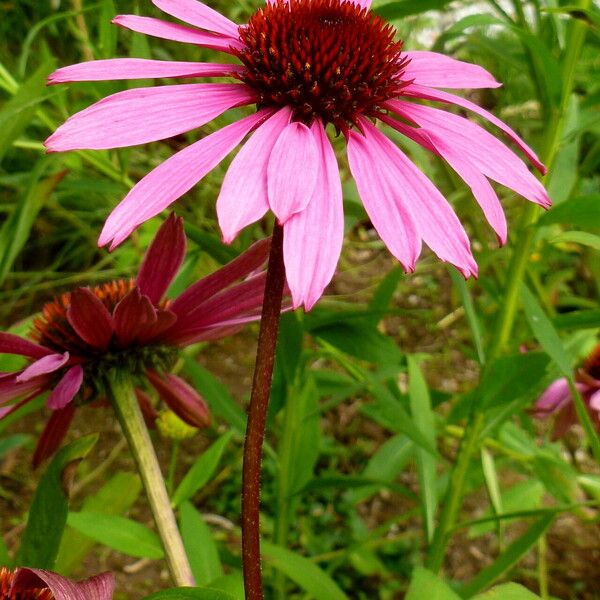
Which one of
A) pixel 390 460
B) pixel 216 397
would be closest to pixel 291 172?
pixel 216 397

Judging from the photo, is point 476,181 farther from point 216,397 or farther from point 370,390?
point 216,397

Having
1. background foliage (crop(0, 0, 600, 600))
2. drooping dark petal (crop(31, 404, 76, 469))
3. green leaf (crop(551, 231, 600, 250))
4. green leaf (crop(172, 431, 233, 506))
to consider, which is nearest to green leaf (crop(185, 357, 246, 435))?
background foliage (crop(0, 0, 600, 600))

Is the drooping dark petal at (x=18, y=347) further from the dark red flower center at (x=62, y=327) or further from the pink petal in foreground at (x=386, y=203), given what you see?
the pink petal in foreground at (x=386, y=203)

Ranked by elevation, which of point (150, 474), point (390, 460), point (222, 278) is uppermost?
point (222, 278)

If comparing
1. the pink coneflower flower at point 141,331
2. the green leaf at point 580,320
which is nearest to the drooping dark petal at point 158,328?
the pink coneflower flower at point 141,331

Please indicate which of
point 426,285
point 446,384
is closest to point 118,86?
point 446,384

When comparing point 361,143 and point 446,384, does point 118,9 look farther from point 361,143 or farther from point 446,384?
point 446,384
